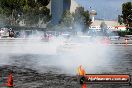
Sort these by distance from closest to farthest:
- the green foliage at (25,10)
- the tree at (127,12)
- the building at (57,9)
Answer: the green foliage at (25,10) → the tree at (127,12) → the building at (57,9)

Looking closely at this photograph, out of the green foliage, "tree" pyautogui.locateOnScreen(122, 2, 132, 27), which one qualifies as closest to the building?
"tree" pyautogui.locateOnScreen(122, 2, 132, 27)

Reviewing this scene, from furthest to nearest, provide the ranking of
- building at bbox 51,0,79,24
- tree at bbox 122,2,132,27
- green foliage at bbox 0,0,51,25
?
building at bbox 51,0,79,24 → tree at bbox 122,2,132,27 → green foliage at bbox 0,0,51,25

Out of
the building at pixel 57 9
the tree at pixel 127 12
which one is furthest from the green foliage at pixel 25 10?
the tree at pixel 127 12

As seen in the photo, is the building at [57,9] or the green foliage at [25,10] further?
the building at [57,9]

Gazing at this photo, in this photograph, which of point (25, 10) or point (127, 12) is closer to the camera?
point (25, 10)

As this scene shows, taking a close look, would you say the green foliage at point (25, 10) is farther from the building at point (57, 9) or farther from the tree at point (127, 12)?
the tree at point (127, 12)

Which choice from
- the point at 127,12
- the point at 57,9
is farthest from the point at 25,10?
the point at 127,12

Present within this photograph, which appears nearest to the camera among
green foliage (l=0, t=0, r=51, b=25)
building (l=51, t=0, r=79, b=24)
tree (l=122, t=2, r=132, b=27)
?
green foliage (l=0, t=0, r=51, b=25)

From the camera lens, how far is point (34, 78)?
15117 millimetres

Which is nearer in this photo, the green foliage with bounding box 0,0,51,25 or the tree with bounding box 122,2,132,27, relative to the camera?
the green foliage with bounding box 0,0,51,25

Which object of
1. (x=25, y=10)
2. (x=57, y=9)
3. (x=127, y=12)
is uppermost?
(x=57, y=9)

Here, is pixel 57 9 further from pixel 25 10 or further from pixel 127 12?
pixel 25 10

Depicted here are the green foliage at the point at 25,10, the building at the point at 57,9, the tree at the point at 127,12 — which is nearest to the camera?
the green foliage at the point at 25,10

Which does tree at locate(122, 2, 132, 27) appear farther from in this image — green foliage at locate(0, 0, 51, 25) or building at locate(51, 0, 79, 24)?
green foliage at locate(0, 0, 51, 25)
